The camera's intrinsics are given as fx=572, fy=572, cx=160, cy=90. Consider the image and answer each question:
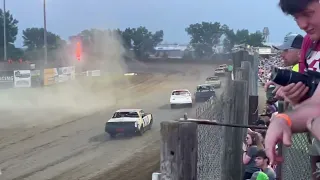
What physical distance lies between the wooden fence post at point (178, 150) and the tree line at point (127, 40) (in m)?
59.9

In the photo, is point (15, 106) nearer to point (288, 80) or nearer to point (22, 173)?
point (22, 173)

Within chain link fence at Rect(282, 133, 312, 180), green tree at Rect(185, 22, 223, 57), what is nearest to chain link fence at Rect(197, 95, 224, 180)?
chain link fence at Rect(282, 133, 312, 180)

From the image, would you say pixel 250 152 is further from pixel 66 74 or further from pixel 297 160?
pixel 66 74

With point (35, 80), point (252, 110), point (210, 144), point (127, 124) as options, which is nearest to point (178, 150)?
point (210, 144)

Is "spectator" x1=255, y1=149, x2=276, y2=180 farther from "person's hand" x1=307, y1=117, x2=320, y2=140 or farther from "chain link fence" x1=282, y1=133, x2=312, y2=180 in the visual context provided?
"person's hand" x1=307, y1=117, x2=320, y2=140

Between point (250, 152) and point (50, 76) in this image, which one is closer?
point (250, 152)

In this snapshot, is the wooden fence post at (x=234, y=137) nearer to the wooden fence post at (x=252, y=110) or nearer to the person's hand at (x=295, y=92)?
the wooden fence post at (x=252, y=110)

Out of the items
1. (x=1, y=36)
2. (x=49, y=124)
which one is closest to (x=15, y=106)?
(x=49, y=124)

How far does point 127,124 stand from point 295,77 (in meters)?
20.3

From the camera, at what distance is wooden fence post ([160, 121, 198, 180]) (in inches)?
115

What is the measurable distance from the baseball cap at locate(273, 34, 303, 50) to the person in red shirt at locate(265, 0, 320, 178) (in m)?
1.03

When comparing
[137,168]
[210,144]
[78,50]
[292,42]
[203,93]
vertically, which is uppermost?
[292,42]

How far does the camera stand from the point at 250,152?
15.6 ft

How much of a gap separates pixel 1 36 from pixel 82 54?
1344 inches
